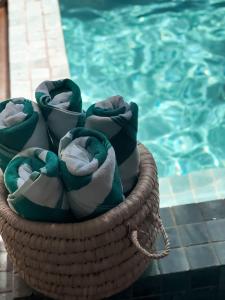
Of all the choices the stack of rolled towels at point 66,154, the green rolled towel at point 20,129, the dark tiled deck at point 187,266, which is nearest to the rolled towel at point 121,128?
the stack of rolled towels at point 66,154

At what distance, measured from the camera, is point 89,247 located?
119cm

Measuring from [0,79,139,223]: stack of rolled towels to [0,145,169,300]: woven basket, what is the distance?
0.12 ft

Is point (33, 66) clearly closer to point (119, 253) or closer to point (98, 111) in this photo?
point (98, 111)

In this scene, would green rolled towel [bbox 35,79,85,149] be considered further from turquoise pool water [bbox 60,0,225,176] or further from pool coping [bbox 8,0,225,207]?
turquoise pool water [bbox 60,0,225,176]

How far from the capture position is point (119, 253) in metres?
1.24

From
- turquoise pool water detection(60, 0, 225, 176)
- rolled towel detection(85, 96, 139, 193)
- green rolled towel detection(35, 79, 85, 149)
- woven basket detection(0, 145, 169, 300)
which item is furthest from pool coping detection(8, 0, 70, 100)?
woven basket detection(0, 145, 169, 300)

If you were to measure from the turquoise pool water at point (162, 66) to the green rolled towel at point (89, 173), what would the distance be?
124 cm

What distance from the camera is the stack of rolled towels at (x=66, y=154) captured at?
117 cm

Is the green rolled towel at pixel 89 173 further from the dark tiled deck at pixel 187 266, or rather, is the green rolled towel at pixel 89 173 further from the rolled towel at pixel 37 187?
the dark tiled deck at pixel 187 266

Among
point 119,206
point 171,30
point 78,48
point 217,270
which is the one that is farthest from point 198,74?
point 119,206

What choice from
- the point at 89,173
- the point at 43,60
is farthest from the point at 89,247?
the point at 43,60

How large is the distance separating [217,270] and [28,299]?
0.58m

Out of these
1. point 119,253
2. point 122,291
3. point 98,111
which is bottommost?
point 122,291

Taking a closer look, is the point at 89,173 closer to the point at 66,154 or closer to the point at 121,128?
the point at 66,154
